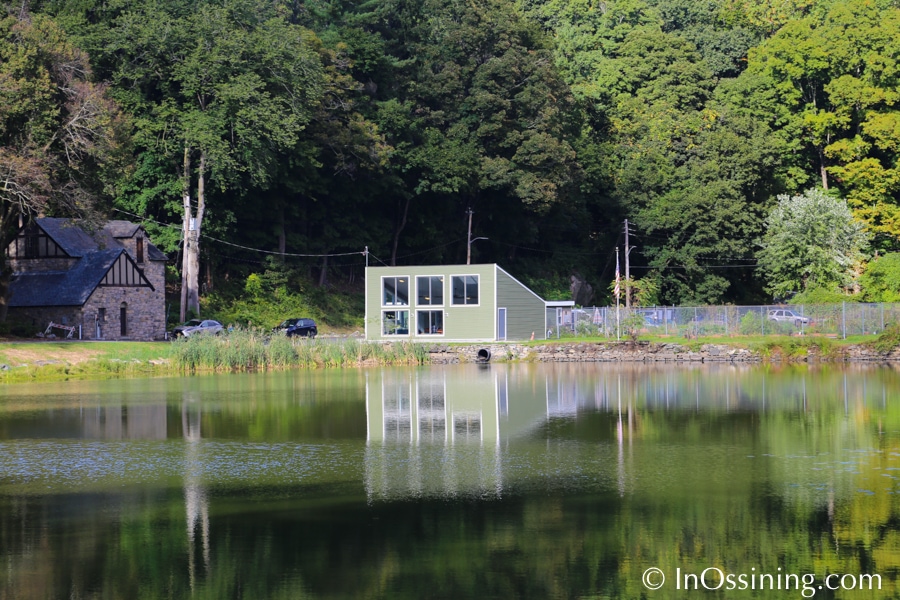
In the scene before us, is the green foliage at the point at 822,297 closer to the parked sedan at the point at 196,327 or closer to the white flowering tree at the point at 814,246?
the white flowering tree at the point at 814,246

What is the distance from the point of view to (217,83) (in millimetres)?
67000

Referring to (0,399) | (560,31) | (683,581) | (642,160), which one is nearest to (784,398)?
(683,581)

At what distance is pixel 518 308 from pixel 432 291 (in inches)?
208

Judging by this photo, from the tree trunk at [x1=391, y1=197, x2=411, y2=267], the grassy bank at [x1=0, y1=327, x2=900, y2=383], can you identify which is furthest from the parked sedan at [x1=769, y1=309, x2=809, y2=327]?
the tree trunk at [x1=391, y1=197, x2=411, y2=267]

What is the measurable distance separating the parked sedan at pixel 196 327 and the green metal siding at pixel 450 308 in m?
8.91

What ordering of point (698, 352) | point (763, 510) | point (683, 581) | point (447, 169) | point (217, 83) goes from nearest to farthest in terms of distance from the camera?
point (683, 581) → point (763, 510) → point (698, 352) → point (217, 83) → point (447, 169)

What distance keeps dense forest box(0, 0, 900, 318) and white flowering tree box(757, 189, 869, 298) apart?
17 cm

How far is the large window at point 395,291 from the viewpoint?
66.8 meters

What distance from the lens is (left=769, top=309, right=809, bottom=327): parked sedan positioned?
6075 centimetres

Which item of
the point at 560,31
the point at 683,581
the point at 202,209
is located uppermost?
the point at 560,31

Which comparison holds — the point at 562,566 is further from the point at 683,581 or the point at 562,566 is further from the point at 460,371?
the point at 460,371

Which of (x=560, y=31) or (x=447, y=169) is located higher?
(x=560, y=31)

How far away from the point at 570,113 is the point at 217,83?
3440 centimetres

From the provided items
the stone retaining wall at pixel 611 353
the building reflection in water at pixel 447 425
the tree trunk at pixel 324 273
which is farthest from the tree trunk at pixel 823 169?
the building reflection in water at pixel 447 425
